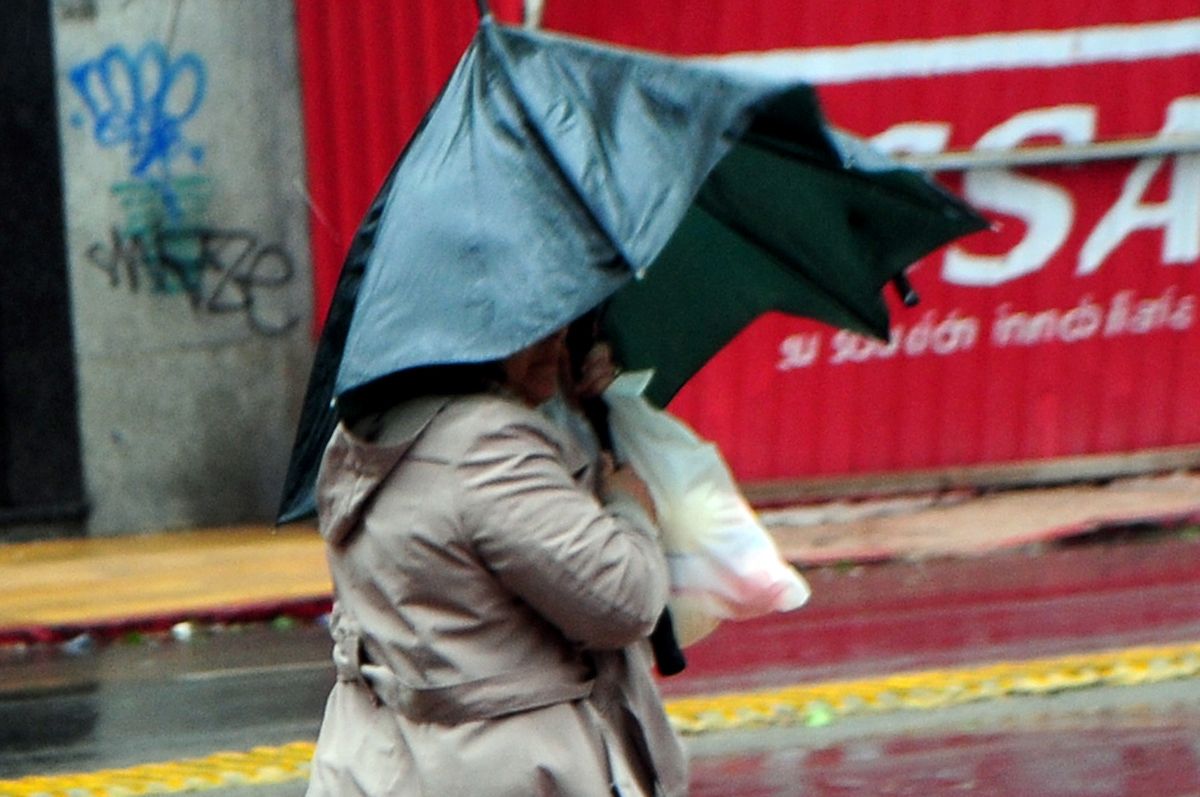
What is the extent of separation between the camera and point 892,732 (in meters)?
6.70

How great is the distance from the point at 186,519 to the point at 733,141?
952 cm

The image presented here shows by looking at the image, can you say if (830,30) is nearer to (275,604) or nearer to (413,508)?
(275,604)

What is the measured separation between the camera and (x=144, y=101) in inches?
454

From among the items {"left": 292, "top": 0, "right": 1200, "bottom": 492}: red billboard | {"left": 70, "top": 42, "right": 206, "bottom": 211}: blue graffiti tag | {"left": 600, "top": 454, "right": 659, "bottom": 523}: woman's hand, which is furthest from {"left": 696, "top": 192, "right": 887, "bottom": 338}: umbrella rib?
{"left": 70, "top": 42, "right": 206, "bottom": 211}: blue graffiti tag

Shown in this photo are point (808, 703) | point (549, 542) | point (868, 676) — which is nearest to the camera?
point (549, 542)

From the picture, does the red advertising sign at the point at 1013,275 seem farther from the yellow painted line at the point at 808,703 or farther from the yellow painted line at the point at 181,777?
the yellow painted line at the point at 181,777

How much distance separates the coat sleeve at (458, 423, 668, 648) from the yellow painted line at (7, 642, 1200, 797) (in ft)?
13.1

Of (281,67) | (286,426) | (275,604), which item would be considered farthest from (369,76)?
(275,604)

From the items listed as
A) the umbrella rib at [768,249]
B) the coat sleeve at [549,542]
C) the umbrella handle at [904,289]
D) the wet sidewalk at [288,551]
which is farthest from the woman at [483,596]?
the wet sidewalk at [288,551]

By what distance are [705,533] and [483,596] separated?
1.32 ft

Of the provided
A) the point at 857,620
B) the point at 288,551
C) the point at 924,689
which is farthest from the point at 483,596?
the point at 288,551

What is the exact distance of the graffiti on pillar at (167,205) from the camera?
37.8 feet

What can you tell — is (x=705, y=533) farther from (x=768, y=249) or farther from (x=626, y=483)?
(x=768, y=249)

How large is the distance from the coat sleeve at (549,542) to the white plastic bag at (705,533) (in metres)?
0.23
